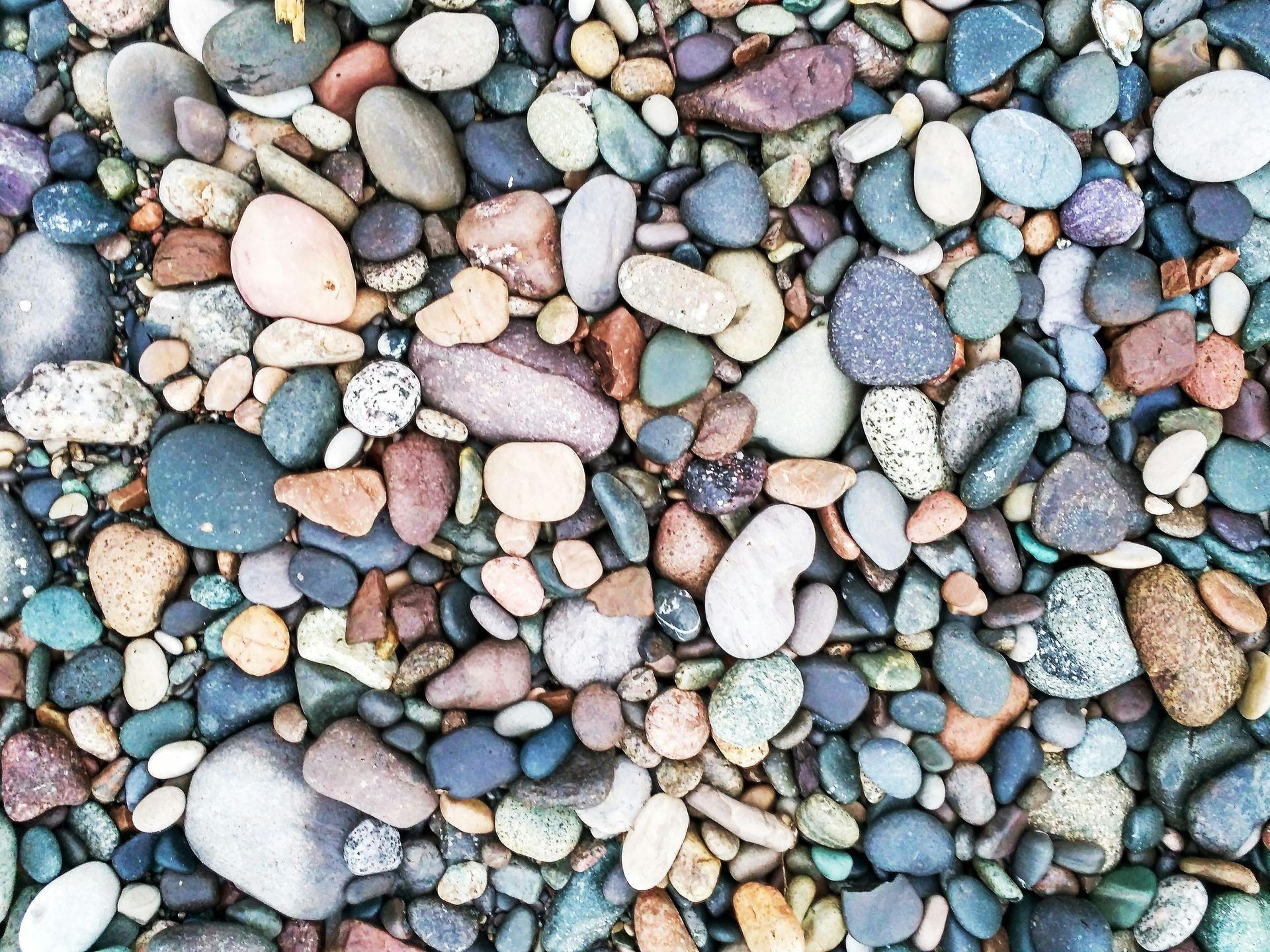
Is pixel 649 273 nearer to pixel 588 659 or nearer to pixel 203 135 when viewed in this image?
pixel 588 659

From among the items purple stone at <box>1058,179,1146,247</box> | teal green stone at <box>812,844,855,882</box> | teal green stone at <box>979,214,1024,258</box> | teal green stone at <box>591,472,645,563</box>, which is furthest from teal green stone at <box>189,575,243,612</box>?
purple stone at <box>1058,179,1146,247</box>

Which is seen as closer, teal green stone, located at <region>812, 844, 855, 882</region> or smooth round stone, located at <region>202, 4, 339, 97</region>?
smooth round stone, located at <region>202, 4, 339, 97</region>

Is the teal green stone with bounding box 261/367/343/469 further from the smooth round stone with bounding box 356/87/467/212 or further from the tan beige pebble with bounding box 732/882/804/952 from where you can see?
the tan beige pebble with bounding box 732/882/804/952

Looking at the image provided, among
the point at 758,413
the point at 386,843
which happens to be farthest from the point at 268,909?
the point at 758,413

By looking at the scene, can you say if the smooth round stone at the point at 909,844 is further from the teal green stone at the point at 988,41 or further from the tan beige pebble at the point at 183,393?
the tan beige pebble at the point at 183,393

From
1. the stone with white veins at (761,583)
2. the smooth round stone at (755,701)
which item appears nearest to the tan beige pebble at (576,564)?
the stone with white veins at (761,583)

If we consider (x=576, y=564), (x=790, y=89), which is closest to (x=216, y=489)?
(x=576, y=564)
